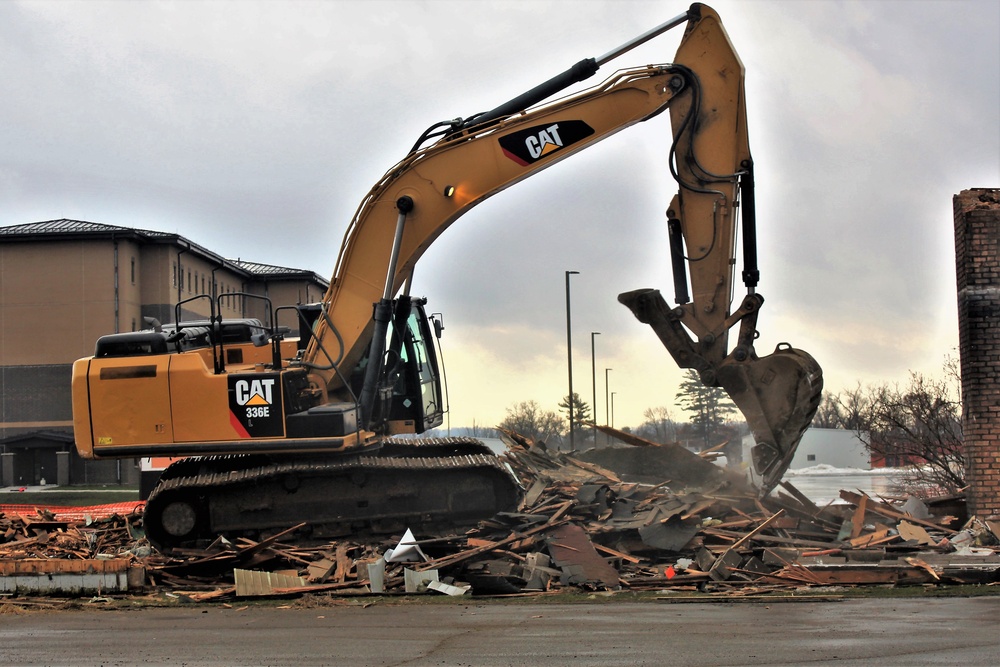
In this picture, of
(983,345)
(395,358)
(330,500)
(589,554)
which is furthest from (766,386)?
(330,500)

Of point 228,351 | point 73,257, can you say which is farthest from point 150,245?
point 228,351

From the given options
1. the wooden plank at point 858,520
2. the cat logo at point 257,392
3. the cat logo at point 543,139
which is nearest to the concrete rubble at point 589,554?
the wooden plank at point 858,520

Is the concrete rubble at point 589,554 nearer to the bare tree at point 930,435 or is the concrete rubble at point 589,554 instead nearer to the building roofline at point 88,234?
the bare tree at point 930,435

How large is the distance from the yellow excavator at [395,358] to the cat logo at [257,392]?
0.06ft

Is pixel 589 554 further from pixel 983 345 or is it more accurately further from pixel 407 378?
pixel 983 345

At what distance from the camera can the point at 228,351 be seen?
13.3 meters

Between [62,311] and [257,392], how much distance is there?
39.8 metres

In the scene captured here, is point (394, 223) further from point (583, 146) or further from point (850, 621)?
point (850, 621)

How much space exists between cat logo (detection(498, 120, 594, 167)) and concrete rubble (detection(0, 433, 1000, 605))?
13.9 feet

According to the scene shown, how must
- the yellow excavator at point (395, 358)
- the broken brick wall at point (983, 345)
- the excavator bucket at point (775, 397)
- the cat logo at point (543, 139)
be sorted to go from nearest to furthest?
1. the excavator bucket at point (775, 397)
2. the yellow excavator at point (395, 358)
3. the cat logo at point (543, 139)
4. the broken brick wall at point (983, 345)

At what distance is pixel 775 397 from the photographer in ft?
38.7

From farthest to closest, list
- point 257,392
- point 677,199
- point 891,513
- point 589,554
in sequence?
point 891,513 → point 257,392 → point 677,199 → point 589,554

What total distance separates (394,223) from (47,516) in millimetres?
8185

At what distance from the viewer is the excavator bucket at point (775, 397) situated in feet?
38.4
